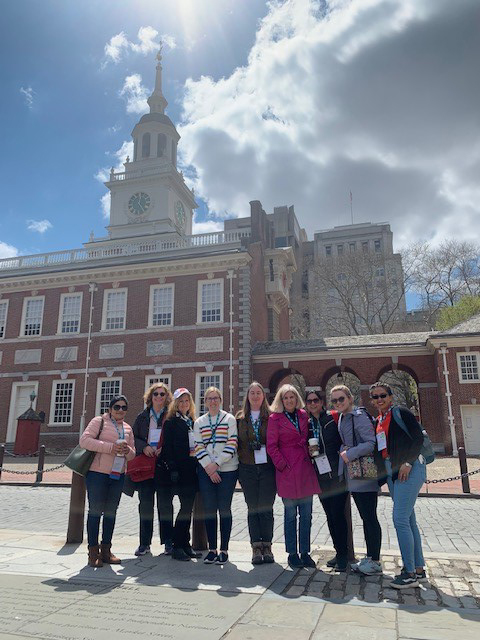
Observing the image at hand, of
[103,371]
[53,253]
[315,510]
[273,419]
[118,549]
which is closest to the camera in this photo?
[273,419]

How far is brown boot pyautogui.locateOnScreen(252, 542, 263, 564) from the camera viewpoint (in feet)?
18.0

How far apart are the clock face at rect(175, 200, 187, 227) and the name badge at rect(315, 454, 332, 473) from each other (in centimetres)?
3855

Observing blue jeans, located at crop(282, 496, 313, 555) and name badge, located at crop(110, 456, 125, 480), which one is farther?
name badge, located at crop(110, 456, 125, 480)

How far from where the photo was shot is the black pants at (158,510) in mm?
6102

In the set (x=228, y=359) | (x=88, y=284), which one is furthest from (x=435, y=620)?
(x=88, y=284)

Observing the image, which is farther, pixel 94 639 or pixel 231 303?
pixel 231 303

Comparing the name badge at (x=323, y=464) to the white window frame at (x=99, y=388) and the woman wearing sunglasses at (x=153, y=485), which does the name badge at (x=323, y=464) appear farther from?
the white window frame at (x=99, y=388)

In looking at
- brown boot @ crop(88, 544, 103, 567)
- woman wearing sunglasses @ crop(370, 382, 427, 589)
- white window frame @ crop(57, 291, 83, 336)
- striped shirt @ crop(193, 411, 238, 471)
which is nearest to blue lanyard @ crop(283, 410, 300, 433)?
striped shirt @ crop(193, 411, 238, 471)

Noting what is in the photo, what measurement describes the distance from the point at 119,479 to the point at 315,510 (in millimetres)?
5396

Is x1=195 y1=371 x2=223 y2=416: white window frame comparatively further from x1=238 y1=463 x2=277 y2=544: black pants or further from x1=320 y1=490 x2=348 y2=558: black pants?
x1=320 y1=490 x2=348 y2=558: black pants

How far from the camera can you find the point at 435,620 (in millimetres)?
3773

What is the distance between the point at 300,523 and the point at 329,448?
2.86 ft

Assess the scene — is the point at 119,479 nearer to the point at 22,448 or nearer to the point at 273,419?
the point at 273,419

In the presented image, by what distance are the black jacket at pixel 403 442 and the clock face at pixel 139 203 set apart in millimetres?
38619
